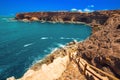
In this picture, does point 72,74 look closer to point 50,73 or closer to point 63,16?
point 50,73

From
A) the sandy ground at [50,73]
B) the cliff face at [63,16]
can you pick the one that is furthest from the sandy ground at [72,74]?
the cliff face at [63,16]

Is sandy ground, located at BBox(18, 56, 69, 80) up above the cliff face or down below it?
above

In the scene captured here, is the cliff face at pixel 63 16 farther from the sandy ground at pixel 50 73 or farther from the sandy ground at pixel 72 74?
the sandy ground at pixel 72 74

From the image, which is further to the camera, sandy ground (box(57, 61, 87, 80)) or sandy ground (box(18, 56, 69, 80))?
sandy ground (box(18, 56, 69, 80))

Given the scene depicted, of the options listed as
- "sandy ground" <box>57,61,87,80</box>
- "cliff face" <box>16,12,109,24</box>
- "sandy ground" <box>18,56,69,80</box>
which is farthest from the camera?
"cliff face" <box>16,12,109,24</box>

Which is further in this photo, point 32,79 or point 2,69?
point 2,69

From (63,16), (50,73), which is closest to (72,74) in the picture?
(50,73)

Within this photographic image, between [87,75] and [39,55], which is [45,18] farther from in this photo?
[87,75]

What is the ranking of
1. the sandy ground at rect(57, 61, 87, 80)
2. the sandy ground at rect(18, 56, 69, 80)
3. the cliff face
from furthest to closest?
the cliff face, the sandy ground at rect(18, 56, 69, 80), the sandy ground at rect(57, 61, 87, 80)

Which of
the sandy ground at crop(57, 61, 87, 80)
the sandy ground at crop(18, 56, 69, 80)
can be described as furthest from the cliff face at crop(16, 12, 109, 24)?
the sandy ground at crop(57, 61, 87, 80)

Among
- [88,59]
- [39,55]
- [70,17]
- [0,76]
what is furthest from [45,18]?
[88,59]

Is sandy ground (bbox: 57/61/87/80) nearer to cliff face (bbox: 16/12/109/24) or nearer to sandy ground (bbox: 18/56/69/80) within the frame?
sandy ground (bbox: 18/56/69/80)
